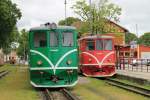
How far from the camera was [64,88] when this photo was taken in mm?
26453

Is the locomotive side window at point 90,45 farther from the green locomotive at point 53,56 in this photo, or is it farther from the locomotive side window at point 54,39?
the locomotive side window at point 54,39

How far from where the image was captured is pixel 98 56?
35.5 m

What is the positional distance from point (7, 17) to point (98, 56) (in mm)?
38318

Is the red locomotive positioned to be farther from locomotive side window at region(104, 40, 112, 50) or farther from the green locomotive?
the green locomotive

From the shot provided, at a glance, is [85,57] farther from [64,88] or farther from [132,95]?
[132,95]

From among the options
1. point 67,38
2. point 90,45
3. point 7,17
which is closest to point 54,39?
point 67,38

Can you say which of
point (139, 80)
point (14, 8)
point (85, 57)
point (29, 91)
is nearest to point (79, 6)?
point (14, 8)

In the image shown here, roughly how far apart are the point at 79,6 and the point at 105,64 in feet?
113

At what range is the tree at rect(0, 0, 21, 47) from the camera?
7042 cm

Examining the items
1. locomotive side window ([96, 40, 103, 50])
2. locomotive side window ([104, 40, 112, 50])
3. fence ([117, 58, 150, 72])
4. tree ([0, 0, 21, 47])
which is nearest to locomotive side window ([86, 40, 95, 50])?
locomotive side window ([96, 40, 103, 50])

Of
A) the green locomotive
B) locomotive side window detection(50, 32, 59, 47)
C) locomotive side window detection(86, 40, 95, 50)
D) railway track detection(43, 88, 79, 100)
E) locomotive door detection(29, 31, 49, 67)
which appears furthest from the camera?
locomotive side window detection(86, 40, 95, 50)

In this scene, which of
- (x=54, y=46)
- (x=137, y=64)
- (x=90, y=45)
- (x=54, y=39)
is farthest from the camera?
(x=137, y=64)

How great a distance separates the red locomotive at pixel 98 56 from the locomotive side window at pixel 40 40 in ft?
34.3

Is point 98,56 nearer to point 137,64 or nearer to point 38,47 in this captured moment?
point 137,64
